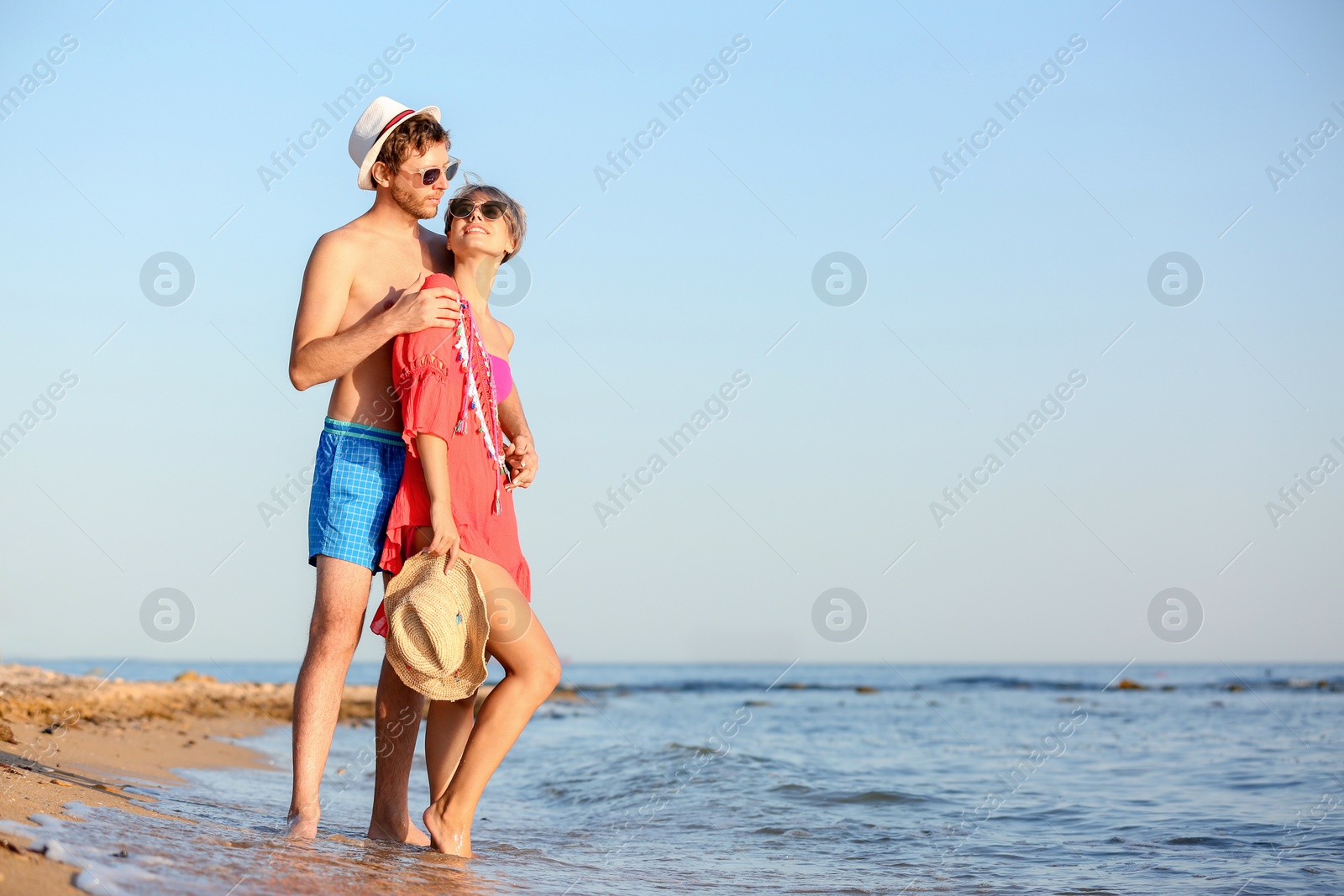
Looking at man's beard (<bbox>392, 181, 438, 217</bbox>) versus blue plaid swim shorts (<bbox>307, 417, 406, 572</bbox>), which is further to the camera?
man's beard (<bbox>392, 181, 438, 217</bbox>)

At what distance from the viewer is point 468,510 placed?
10.4 ft

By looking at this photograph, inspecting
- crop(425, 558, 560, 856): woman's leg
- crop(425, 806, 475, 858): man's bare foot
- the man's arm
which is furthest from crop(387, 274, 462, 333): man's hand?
crop(425, 806, 475, 858): man's bare foot

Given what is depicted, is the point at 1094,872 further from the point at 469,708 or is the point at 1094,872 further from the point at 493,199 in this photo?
the point at 493,199

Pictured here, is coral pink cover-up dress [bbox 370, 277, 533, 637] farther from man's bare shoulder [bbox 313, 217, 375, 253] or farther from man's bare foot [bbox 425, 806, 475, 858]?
man's bare foot [bbox 425, 806, 475, 858]

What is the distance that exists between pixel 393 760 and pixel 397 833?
234mm

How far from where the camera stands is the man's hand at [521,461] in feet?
11.7

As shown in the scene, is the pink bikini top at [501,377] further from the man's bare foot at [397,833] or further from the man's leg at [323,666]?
the man's bare foot at [397,833]

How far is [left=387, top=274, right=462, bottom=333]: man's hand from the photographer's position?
3.05 m

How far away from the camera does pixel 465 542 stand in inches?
123

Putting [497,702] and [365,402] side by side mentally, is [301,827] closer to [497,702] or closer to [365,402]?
[497,702]

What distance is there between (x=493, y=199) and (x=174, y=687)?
15.6 metres

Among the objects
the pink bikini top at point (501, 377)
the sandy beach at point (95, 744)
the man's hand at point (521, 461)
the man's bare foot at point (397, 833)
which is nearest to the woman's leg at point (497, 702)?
the man's bare foot at point (397, 833)

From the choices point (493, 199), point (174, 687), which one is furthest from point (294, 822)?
point (174, 687)

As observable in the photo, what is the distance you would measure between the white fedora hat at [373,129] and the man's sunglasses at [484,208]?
1.07ft
